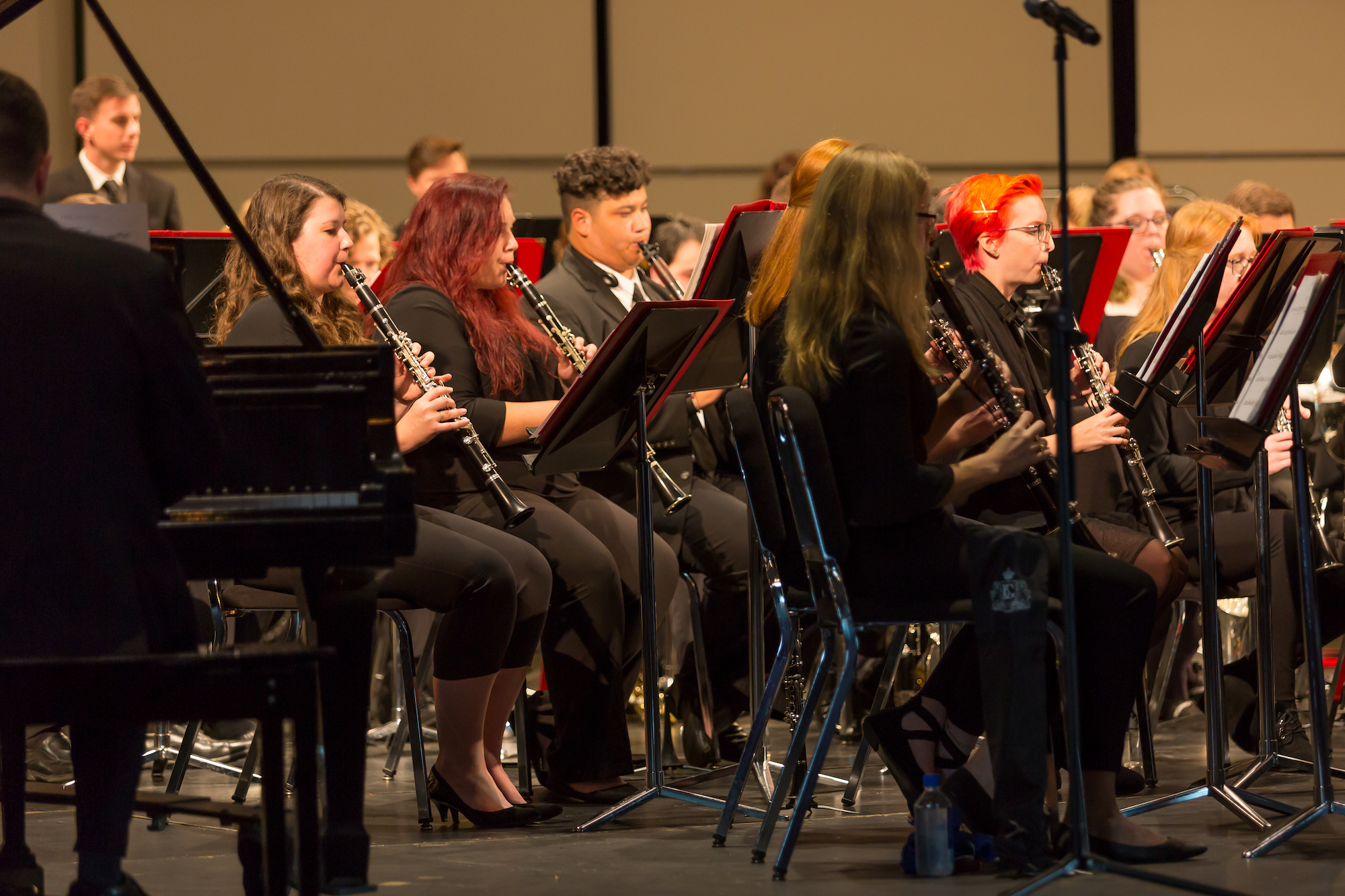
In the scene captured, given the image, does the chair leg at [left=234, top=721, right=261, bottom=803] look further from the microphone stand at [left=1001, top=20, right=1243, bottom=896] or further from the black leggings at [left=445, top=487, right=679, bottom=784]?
the microphone stand at [left=1001, top=20, right=1243, bottom=896]

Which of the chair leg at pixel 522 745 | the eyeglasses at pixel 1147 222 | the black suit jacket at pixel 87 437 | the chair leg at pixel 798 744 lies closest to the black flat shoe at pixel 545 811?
the chair leg at pixel 522 745

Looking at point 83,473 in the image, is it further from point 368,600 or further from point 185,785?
point 185,785

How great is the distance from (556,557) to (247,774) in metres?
0.79

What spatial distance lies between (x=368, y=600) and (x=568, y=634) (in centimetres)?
110

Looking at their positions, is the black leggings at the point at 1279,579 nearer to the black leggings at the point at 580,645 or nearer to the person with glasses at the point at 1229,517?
the person with glasses at the point at 1229,517

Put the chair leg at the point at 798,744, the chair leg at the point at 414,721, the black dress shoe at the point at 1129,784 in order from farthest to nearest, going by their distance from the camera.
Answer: the black dress shoe at the point at 1129,784 → the chair leg at the point at 414,721 → the chair leg at the point at 798,744

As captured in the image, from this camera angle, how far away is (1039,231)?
11.3 ft

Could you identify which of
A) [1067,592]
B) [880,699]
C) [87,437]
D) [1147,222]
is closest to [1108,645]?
[1067,592]

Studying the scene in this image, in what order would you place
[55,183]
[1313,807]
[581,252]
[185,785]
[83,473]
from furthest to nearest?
[55,183] < [581,252] < [185,785] < [1313,807] < [83,473]

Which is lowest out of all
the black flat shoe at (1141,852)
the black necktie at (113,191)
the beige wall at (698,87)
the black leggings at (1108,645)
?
the black flat shoe at (1141,852)

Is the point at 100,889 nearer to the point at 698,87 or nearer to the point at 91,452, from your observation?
the point at 91,452

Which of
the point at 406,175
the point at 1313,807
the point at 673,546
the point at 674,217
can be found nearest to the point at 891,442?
the point at 1313,807

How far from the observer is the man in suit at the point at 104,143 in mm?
5316

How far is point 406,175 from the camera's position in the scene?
6789mm
